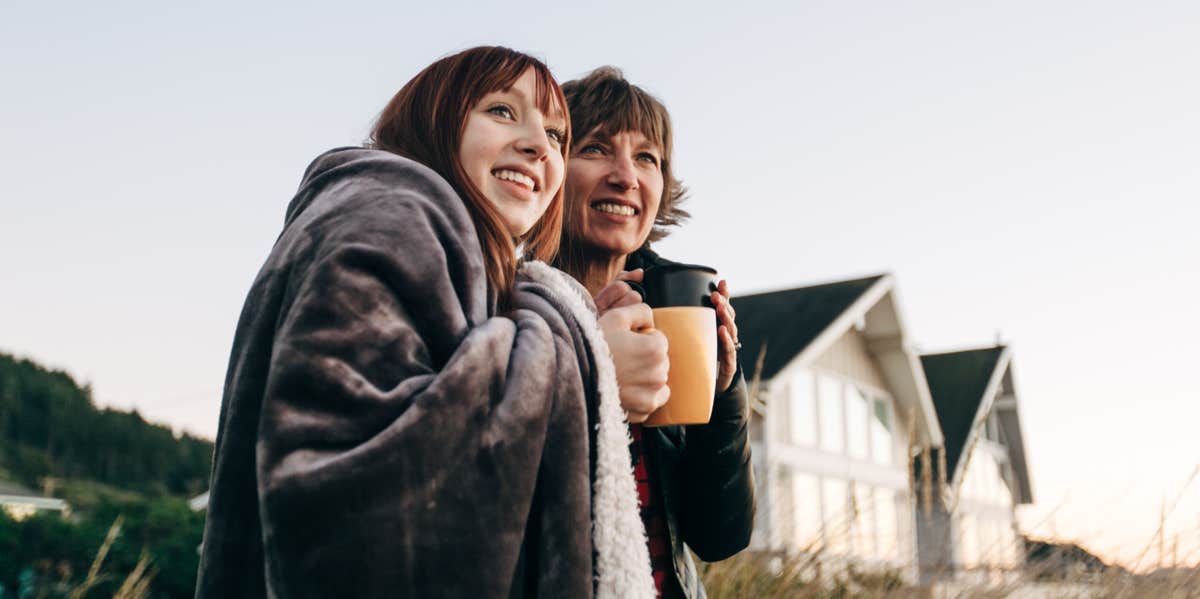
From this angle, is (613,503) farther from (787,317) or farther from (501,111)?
(787,317)

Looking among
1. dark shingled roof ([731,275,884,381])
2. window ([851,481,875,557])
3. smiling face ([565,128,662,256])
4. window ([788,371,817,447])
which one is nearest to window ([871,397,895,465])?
window ([788,371,817,447])

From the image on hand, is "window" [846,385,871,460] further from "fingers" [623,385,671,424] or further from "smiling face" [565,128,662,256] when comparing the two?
"fingers" [623,385,671,424]

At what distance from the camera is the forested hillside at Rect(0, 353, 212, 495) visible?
64.3 metres

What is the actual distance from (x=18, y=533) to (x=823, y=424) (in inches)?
541

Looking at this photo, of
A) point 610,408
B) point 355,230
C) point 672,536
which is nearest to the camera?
point 355,230

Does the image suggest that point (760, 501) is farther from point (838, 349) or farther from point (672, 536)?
point (838, 349)

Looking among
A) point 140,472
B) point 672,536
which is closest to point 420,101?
point 672,536

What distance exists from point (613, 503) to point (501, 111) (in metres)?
0.59

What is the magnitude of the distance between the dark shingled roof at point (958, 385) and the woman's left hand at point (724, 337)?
2066 cm

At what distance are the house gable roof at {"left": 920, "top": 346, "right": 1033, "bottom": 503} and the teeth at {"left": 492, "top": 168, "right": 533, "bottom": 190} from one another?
20.8 meters

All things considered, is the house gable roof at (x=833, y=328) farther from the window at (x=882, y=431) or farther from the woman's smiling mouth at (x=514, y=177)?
the woman's smiling mouth at (x=514, y=177)

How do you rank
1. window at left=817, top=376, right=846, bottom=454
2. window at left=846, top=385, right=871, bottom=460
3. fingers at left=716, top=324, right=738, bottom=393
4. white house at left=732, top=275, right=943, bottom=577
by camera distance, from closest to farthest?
fingers at left=716, top=324, right=738, bottom=393 → white house at left=732, top=275, right=943, bottom=577 → window at left=817, top=376, right=846, bottom=454 → window at left=846, top=385, right=871, bottom=460

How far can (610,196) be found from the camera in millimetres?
2072

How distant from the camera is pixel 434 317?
42.3 inches
